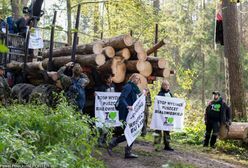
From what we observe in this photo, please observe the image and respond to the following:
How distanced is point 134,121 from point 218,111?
436cm

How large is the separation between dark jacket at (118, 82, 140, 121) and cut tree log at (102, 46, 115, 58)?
173 centimetres

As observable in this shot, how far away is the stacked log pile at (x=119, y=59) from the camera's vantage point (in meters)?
9.36

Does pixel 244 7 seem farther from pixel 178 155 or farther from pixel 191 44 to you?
pixel 178 155

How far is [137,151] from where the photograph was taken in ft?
28.7

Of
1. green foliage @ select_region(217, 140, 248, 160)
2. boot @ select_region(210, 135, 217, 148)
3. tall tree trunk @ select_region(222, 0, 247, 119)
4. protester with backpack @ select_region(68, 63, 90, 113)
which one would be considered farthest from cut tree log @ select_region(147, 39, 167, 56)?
tall tree trunk @ select_region(222, 0, 247, 119)

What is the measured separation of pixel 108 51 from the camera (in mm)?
9352

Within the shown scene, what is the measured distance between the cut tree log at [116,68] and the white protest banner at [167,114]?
111 cm

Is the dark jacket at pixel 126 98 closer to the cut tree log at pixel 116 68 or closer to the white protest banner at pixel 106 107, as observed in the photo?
the cut tree log at pixel 116 68

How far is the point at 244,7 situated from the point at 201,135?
35024 millimetres

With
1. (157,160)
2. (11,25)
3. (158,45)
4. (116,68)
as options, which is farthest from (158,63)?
(11,25)

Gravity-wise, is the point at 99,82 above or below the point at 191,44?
below

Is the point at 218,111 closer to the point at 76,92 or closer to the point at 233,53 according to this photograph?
the point at 233,53

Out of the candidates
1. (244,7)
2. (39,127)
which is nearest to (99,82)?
(39,127)

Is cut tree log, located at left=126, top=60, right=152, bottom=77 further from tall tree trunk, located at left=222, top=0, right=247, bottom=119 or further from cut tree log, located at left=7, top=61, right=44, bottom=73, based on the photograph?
tall tree trunk, located at left=222, top=0, right=247, bottom=119
